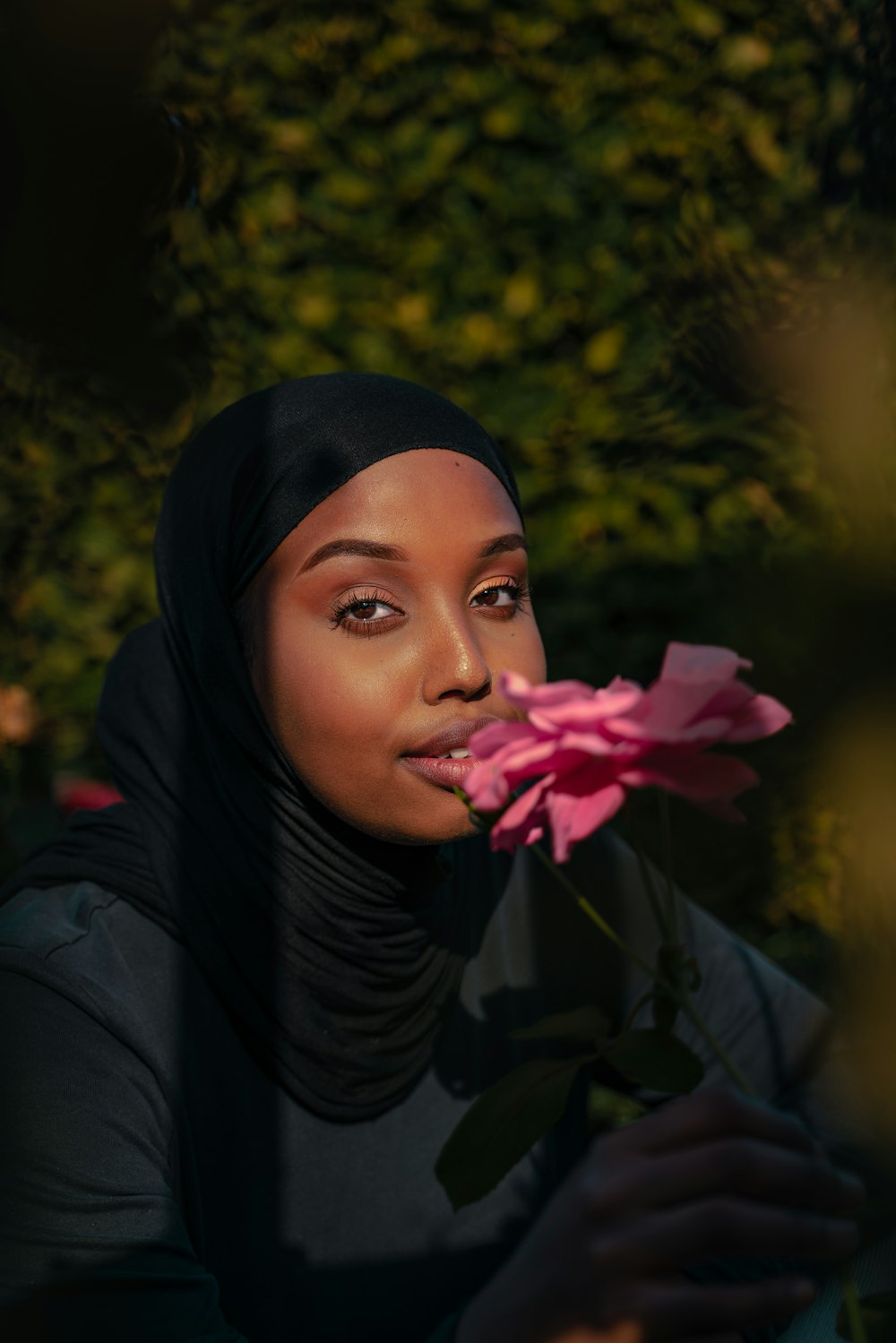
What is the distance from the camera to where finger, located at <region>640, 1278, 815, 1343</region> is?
802 mm

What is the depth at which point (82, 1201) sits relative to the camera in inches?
42.7

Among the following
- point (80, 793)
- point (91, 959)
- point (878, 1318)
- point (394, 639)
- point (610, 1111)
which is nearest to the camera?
point (878, 1318)

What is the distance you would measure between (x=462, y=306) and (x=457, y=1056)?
1596mm

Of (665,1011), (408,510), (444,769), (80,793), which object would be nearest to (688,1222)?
(665,1011)

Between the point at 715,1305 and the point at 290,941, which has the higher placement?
the point at 290,941

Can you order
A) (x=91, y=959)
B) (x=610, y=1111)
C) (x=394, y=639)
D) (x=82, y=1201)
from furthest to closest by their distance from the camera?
(x=610, y=1111), (x=91, y=959), (x=394, y=639), (x=82, y=1201)

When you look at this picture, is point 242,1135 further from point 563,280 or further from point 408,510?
point 563,280

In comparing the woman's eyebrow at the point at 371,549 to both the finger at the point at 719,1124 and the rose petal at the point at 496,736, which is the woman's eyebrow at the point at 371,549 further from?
the finger at the point at 719,1124

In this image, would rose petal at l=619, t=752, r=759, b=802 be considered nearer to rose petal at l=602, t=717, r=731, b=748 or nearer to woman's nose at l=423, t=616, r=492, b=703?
rose petal at l=602, t=717, r=731, b=748

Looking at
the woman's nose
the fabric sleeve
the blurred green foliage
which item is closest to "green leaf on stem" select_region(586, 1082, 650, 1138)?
the blurred green foliage

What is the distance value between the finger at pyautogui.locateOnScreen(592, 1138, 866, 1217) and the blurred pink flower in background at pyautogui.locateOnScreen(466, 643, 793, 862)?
23 centimetres

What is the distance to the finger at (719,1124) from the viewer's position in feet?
2.70

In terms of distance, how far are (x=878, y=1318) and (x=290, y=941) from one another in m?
0.73

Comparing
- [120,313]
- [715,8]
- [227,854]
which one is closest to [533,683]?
[227,854]
